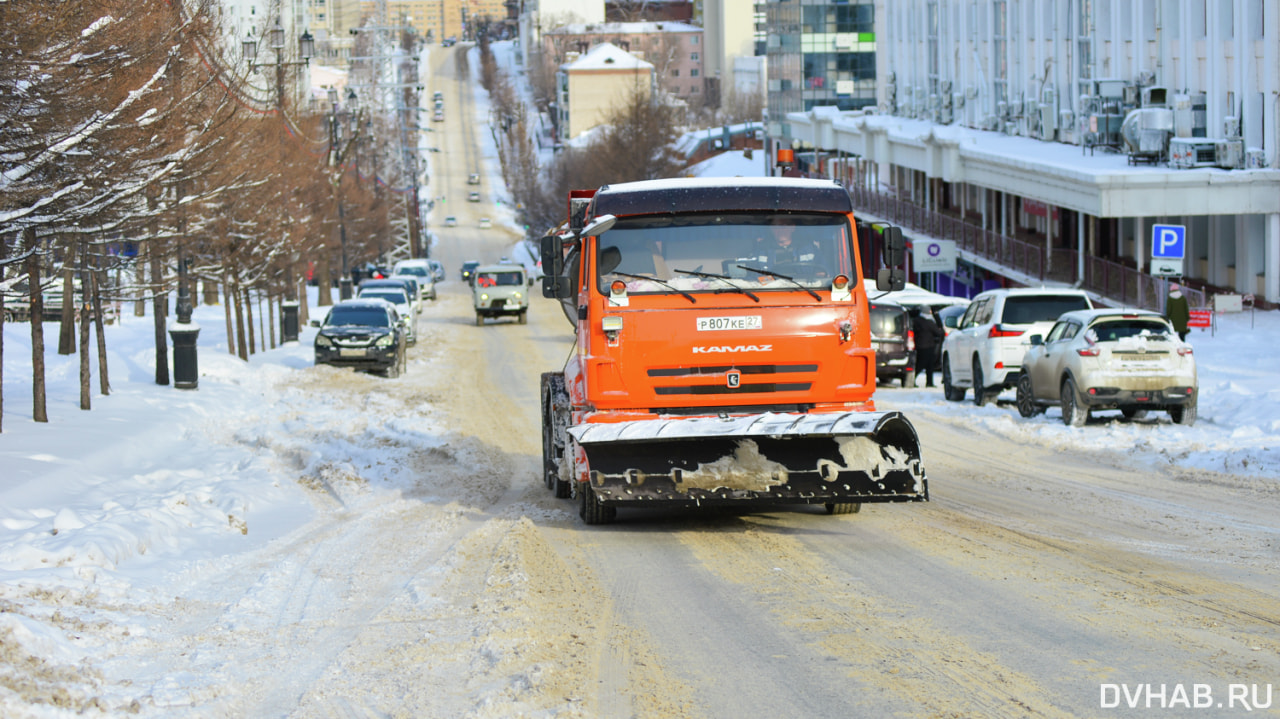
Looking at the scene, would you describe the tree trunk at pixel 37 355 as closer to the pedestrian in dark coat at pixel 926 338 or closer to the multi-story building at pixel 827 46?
the pedestrian in dark coat at pixel 926 338

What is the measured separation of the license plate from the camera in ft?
36.5

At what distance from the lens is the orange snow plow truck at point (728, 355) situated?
10867mm

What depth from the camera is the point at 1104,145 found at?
44.8 meters

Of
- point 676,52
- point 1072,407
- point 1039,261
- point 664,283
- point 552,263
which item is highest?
point 676,52

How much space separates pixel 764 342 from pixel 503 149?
563 ft

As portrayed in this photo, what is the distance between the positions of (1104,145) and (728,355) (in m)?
37.0

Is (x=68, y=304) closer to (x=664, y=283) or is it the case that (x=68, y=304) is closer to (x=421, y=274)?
(x=664, y=283)

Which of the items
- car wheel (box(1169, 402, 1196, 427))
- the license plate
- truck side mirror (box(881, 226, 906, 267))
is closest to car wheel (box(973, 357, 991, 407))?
car wheel (box(1169, 402, 1196, 427))

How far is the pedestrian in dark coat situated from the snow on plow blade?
17.5 meters

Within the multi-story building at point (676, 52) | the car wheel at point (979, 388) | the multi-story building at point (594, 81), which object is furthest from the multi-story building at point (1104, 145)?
the multi-story building at point (676, 52)

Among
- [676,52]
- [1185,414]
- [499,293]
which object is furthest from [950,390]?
[676,52]

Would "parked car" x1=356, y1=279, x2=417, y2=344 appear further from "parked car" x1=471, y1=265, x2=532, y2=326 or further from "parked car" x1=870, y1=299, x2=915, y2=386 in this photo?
"parked car" x1=870, y1=299, x2=915, y2=386

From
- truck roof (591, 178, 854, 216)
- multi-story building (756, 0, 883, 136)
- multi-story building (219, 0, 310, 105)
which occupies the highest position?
multi-story building (756, 0, 883, 136)

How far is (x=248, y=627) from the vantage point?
27.1ft
